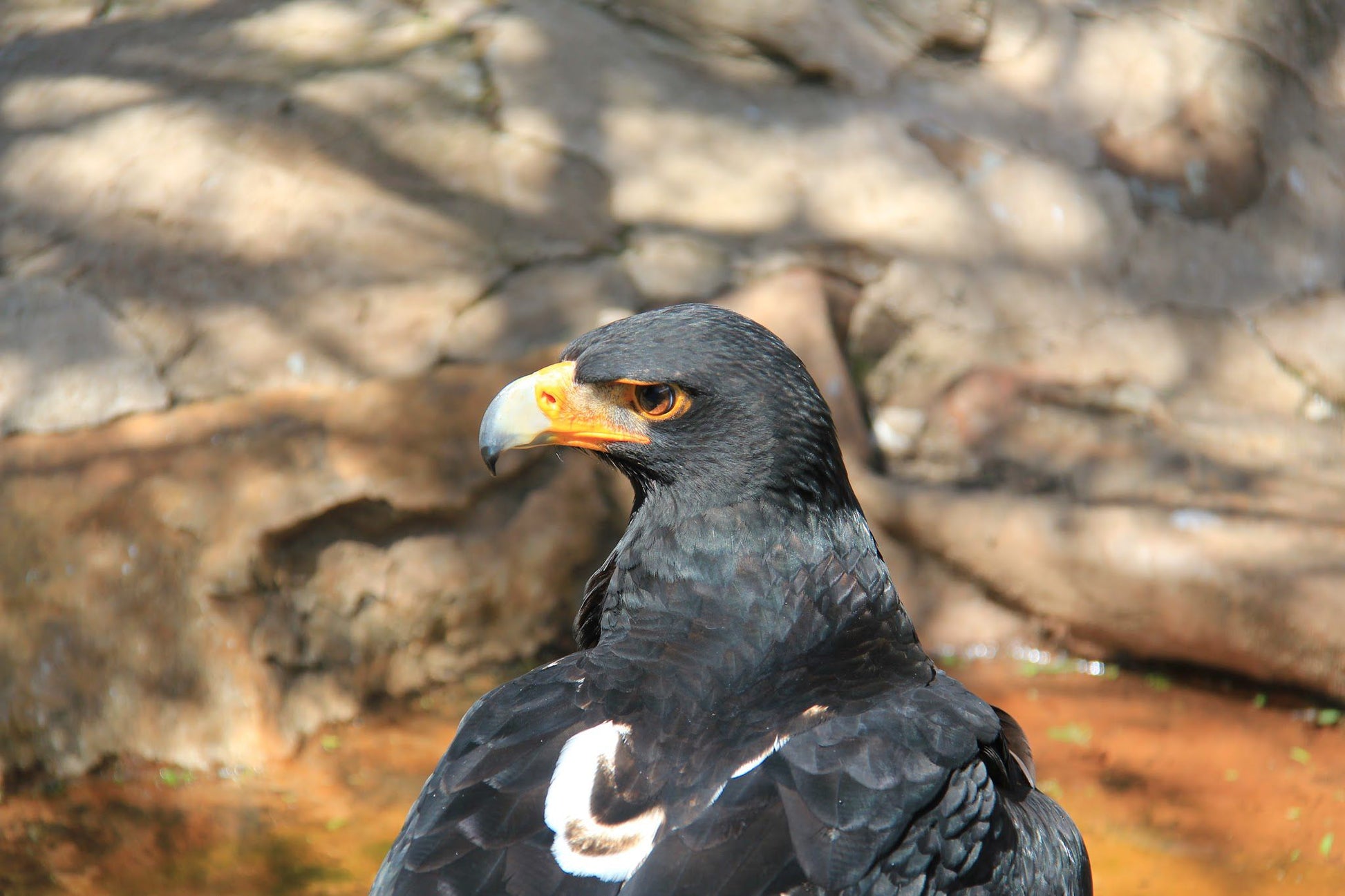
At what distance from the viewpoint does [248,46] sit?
15.1 feet

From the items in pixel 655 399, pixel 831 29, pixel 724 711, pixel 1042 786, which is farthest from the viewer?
pixel 831 29

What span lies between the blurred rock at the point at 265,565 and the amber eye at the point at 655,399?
1.95 meters

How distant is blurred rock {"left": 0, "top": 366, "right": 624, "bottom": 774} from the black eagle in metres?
1.79

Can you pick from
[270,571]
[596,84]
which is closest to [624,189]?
[596,84]

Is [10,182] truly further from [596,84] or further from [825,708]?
[825,708]

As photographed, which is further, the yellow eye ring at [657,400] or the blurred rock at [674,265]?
the blurred rock at [674,265]

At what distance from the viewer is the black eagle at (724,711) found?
185cm

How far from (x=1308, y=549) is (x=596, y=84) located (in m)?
3.07

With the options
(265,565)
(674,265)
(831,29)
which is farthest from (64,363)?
(831,29)

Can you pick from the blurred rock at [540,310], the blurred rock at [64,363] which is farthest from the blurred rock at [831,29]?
the blurred rock at [64,363]

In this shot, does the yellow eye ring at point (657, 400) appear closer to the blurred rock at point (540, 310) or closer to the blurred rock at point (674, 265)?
the blurred rock at point (540, 310)

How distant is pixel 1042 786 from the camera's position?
3.75 meters

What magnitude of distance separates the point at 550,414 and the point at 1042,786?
90.0 inches

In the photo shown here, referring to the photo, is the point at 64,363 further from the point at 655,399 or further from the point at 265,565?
the point at 655,399
